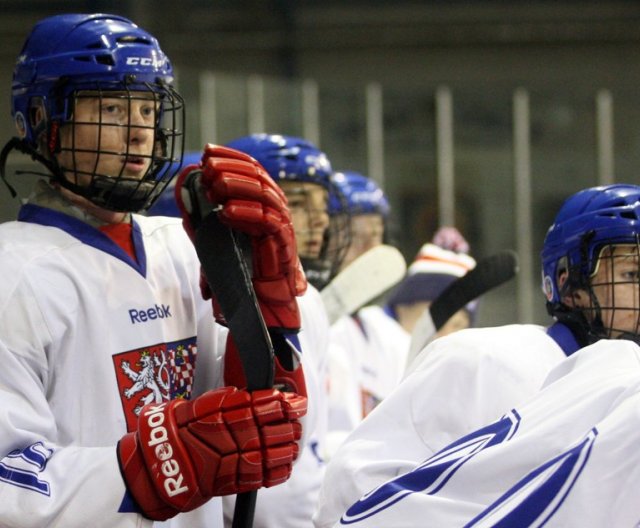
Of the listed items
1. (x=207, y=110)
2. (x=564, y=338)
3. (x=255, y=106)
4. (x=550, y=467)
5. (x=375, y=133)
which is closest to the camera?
(x=550, y=467)

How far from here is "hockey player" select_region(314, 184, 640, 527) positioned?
6.79 feet

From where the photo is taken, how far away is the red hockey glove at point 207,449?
174cm

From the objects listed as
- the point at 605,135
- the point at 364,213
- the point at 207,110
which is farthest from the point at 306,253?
the point at 605,135

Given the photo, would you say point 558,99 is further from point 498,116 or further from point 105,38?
point 105,38

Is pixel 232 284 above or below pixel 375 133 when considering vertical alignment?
above

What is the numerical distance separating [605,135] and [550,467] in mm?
7148

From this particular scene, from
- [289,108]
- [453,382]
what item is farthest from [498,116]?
[453,382]

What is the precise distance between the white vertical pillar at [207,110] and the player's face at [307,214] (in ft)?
11.0

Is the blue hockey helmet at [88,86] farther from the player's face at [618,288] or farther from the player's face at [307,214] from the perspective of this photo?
the player's face at [307,214]

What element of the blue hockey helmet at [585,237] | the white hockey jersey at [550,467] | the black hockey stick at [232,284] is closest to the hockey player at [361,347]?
the blue hockey helmet at [585,237]

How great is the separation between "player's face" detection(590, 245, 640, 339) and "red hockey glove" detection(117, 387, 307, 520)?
81 cm

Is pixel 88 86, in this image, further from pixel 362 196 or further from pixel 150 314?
pixel 362 196

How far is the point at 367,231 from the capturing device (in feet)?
15.1

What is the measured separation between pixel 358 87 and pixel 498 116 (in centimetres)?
96
